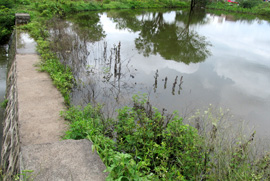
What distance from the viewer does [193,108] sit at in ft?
18.4

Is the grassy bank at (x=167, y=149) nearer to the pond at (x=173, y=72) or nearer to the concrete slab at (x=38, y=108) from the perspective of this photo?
the concrete slab at (x=38, y=108)

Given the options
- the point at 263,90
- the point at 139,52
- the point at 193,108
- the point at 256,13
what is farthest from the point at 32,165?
the point at 256,13

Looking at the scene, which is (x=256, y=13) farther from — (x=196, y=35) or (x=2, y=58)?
(x=2, y=58)

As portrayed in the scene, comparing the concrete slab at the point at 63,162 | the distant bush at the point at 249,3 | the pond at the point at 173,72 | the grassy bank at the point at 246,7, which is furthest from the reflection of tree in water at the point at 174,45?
the distant bush at the point at 249,3

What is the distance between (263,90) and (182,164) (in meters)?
5.54

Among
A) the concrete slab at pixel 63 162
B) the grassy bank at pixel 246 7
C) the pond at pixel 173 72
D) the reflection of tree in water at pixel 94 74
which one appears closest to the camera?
the concrete slab at pixel 63 162

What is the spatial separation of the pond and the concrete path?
106 cm

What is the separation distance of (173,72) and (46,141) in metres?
5.81

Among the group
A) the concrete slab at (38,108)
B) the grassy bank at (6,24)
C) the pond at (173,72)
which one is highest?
the grassy bank at (6,24)

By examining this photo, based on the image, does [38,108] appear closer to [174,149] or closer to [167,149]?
[167,149]

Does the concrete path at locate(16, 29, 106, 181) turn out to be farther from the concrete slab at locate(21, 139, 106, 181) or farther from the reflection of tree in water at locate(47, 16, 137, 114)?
the reflection of tree in water at locate(47, 16, 137, 114)

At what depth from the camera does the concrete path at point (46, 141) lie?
2324 mm

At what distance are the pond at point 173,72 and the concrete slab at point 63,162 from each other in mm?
1735

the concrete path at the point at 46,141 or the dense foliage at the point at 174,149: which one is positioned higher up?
the concrete path at the point at 46,141
